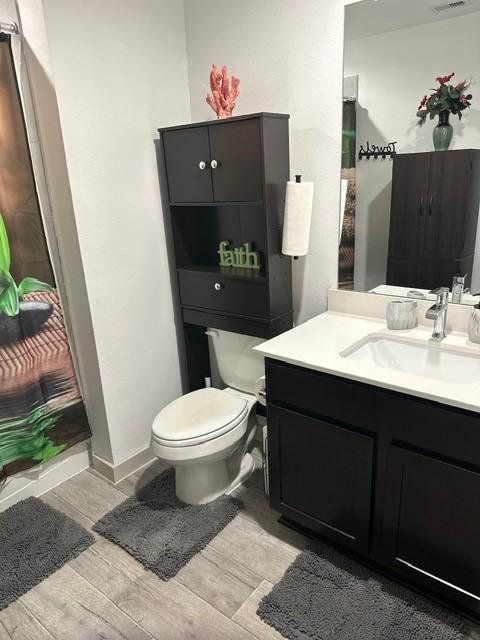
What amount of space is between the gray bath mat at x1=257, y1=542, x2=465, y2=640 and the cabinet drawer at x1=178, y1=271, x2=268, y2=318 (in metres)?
1.04

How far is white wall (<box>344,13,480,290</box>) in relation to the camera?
1563 mm

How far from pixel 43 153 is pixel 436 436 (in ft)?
5.96

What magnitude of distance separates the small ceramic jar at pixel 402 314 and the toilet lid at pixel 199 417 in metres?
0.74

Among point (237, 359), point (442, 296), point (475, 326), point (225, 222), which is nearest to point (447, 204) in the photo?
point (442, 296)

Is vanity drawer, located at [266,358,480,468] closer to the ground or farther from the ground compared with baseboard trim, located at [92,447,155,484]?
farther from the ground

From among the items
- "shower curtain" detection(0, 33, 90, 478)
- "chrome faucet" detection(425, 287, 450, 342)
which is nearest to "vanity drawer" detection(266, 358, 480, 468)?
"chrome faucet" detection(425, 287, 450, 342)

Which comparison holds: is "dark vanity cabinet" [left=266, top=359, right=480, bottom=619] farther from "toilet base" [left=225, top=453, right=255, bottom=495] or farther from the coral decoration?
the coral decoration

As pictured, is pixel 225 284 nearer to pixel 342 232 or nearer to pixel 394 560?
pixel 342 232

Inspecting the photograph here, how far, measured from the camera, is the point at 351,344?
168 cm

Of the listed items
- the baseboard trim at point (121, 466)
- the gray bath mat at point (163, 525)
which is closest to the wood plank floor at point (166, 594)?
the gray bath mat at point (163, 525)

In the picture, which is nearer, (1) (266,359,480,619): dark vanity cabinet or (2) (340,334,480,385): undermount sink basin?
(1) (266,359,480,619): dark vanity cabinet

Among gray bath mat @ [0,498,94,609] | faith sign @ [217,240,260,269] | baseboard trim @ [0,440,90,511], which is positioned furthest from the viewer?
faith sign @ [217,240,260,269]

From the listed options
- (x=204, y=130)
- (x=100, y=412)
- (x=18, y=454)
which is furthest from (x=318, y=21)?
(x=18, y=454)

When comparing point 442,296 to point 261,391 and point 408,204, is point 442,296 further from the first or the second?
point 261,391
